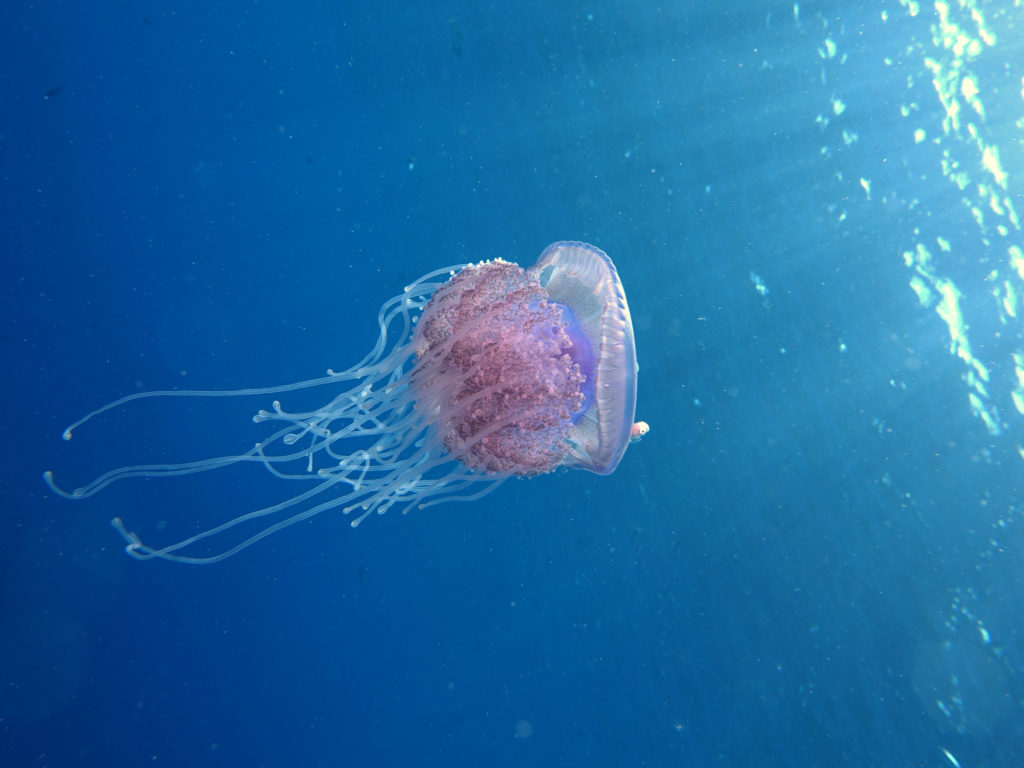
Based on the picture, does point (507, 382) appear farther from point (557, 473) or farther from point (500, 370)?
point (557, 473)

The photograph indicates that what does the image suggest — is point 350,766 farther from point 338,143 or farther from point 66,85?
point 66,85

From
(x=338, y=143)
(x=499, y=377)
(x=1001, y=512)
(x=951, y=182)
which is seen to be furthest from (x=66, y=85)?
(x=1001, y=512)

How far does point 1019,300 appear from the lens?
15.2 feet

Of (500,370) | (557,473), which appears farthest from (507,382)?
(557,473)

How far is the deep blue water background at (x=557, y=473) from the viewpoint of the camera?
324 centimetres

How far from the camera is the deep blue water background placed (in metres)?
3.24

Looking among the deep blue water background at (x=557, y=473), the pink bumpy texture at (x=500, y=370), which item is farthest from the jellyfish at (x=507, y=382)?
the deep blue water background at (x=557, y=473)

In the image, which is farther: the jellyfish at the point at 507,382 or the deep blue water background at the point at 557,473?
the deep blue water background at the point at 557,473

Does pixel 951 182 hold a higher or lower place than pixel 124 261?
lower

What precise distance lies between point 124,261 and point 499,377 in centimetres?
246

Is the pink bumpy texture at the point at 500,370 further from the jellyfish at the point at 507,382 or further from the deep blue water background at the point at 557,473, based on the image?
the deep blue water background at the point at 557,473

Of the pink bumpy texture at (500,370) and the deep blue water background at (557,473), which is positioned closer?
the pink bumpy texture at (500,370)

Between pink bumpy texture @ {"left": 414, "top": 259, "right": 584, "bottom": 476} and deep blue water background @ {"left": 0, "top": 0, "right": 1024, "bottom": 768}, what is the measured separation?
3.96 ft

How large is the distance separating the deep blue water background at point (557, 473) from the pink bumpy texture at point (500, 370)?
3.96 ft
